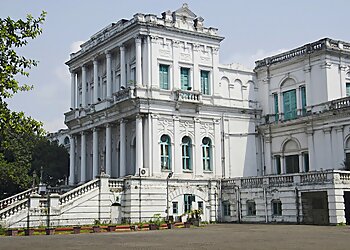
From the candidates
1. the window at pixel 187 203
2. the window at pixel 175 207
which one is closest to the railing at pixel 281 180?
the window at pixel 187 203

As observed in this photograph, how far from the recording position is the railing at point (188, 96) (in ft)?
149

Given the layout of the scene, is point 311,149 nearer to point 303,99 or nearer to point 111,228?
point 303,99

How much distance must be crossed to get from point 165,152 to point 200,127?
4144mm

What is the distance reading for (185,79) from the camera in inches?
1868

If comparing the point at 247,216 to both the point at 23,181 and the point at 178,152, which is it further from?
the point at 23,181

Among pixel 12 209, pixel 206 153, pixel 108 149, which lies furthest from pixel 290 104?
pixel 12 209

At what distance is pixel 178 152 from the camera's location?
149 ft

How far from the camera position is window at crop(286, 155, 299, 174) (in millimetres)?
47772

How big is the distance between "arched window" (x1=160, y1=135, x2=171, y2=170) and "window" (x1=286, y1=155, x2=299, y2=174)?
11.1m

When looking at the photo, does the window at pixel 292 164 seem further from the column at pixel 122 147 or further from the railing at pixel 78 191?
the railing at pixel 78 191

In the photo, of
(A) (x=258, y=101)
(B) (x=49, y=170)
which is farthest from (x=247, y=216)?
(B) (x=49, y=170)

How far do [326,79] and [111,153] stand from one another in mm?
19736

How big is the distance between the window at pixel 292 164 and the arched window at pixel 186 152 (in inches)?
358

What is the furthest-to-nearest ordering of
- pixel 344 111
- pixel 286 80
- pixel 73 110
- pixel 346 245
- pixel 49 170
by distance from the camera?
pixel 49 170 < pixel 73 110 < pixel 286 80 < pixel 344 111 < pixel 346 245
